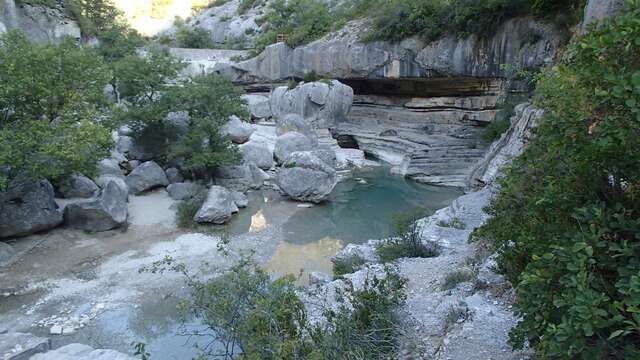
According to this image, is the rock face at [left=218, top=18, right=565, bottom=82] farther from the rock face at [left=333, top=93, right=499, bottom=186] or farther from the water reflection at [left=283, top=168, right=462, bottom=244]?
the water reflection at [left=283, top=168, right=462, bottom=244]

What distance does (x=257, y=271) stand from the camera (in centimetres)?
572

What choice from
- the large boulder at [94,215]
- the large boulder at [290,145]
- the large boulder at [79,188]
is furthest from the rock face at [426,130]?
the large boulder at [79,188]

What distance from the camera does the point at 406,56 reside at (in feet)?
75.6

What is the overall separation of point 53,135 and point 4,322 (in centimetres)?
450

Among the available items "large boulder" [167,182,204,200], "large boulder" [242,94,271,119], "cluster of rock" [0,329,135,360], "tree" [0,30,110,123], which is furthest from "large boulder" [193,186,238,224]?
"large boulder" [242,94,271,119]

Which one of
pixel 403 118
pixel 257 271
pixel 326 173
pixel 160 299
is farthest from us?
pixel 403 118

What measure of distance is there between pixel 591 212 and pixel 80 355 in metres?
6.44

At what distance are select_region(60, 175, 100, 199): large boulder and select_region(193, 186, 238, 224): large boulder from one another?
3.51 metres

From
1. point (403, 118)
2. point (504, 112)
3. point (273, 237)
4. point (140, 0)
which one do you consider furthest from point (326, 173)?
point (140, 0)

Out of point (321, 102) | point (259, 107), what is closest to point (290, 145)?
point (321, 102)

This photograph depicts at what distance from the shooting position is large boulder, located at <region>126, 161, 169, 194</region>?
16.1m

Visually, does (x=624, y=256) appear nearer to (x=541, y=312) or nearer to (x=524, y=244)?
(x=541, y=312)

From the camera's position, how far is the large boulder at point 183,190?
15.8m

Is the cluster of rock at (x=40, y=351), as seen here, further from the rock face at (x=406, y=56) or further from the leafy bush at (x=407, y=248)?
the rock face at (x=406, y=56)
